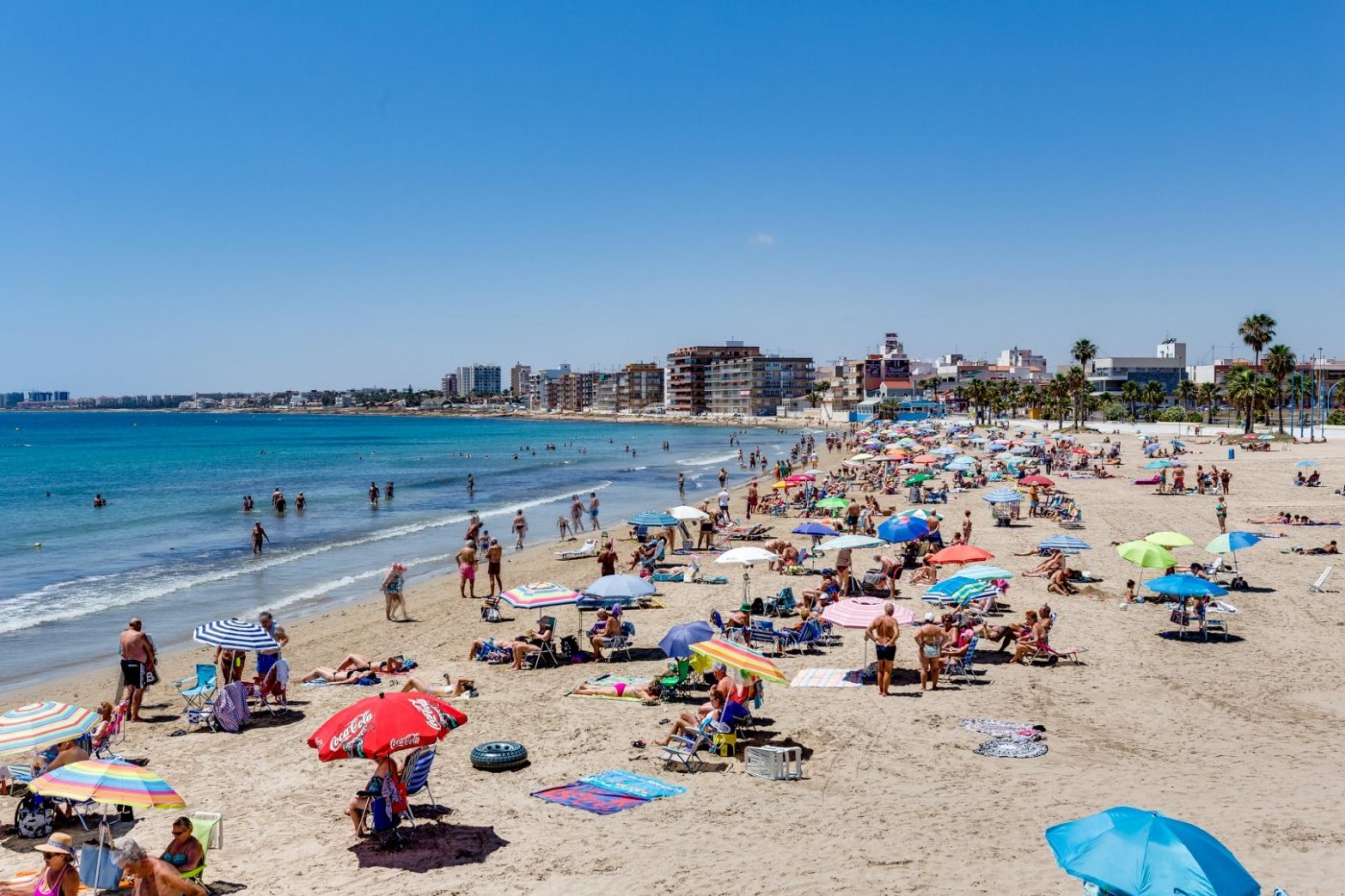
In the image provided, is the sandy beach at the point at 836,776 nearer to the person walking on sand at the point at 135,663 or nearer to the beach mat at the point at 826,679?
the beach mat at the point at 826,679

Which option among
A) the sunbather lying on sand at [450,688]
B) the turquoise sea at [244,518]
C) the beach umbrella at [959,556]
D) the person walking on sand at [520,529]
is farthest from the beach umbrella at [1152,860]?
the person walking on sand at [520,529]

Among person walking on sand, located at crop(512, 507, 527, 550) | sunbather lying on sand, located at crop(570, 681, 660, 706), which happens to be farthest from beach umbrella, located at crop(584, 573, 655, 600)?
person walking on sand, located at crop(512, 507, 527, 550)

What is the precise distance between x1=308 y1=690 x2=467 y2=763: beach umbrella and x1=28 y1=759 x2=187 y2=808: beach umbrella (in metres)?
1.12

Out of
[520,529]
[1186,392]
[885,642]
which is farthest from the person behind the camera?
[1186,392]

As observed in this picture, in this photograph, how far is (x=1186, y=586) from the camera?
1414 centimetres

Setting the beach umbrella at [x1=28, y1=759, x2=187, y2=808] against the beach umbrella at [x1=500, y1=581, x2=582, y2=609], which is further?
the beach umbrella at [x1=500, y1=581, x2=582, y2=609]

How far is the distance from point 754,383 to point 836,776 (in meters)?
156

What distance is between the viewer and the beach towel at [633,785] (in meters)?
9.07

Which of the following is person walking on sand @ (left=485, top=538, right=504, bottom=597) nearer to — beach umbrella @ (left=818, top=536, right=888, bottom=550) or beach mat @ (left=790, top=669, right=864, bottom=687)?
beach umbrella @ (left=818, top=536, right=888, bottom=550)

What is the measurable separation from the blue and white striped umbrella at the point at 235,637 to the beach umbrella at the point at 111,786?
4.25 meters

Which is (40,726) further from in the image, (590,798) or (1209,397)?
(1209,397)

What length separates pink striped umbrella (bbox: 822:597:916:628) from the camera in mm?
12648

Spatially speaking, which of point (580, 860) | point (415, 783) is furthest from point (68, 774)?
point (580, 860)

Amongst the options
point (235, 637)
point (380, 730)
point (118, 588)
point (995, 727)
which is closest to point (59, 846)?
point (380, 730)
